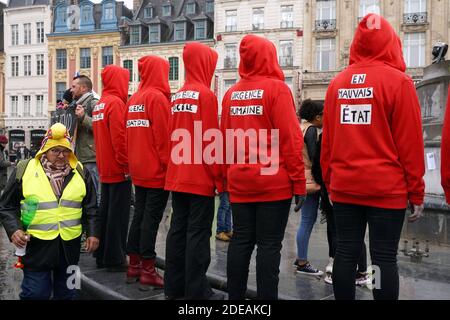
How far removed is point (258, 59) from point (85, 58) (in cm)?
4008

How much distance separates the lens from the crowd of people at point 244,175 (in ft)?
10.2

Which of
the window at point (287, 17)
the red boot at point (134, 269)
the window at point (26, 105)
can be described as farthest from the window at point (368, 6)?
the red boot at point (134, 269)

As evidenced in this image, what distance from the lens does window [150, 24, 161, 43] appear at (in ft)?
130

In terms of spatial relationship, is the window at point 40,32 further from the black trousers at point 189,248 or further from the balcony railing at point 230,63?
the black trousers at point 189,248

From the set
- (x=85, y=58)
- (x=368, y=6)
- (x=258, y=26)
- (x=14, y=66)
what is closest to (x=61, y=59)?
(x=85, y=58)

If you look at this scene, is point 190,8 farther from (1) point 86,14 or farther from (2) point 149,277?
(2) point 149,277

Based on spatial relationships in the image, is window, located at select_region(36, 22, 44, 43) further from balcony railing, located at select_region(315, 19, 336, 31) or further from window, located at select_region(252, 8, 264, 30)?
balcony railing, located at select_region(315, 19, 336, 31)

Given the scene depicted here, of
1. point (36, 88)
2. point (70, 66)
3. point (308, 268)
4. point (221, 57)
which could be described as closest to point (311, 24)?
point (221, 57)

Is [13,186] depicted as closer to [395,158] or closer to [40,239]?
[40,239]

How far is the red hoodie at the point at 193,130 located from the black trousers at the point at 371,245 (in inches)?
41.5

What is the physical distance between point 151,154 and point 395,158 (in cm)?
207

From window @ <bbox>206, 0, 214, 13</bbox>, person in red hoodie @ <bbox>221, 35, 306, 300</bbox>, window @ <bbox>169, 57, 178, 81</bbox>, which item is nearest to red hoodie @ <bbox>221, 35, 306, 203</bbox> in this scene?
person in red hoodie @ <bbox>221, 35, 306, 300</bbox>

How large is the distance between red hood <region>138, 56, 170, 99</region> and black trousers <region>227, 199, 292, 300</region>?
1.47 m

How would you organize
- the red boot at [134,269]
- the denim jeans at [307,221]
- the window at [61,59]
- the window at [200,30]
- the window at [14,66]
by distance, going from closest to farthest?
1. the red boot at [134,269]
2. the denim jeans at [307,221]
3. the window at [200,30]
4. the window at [61,59]
5. the window at [14,66]
